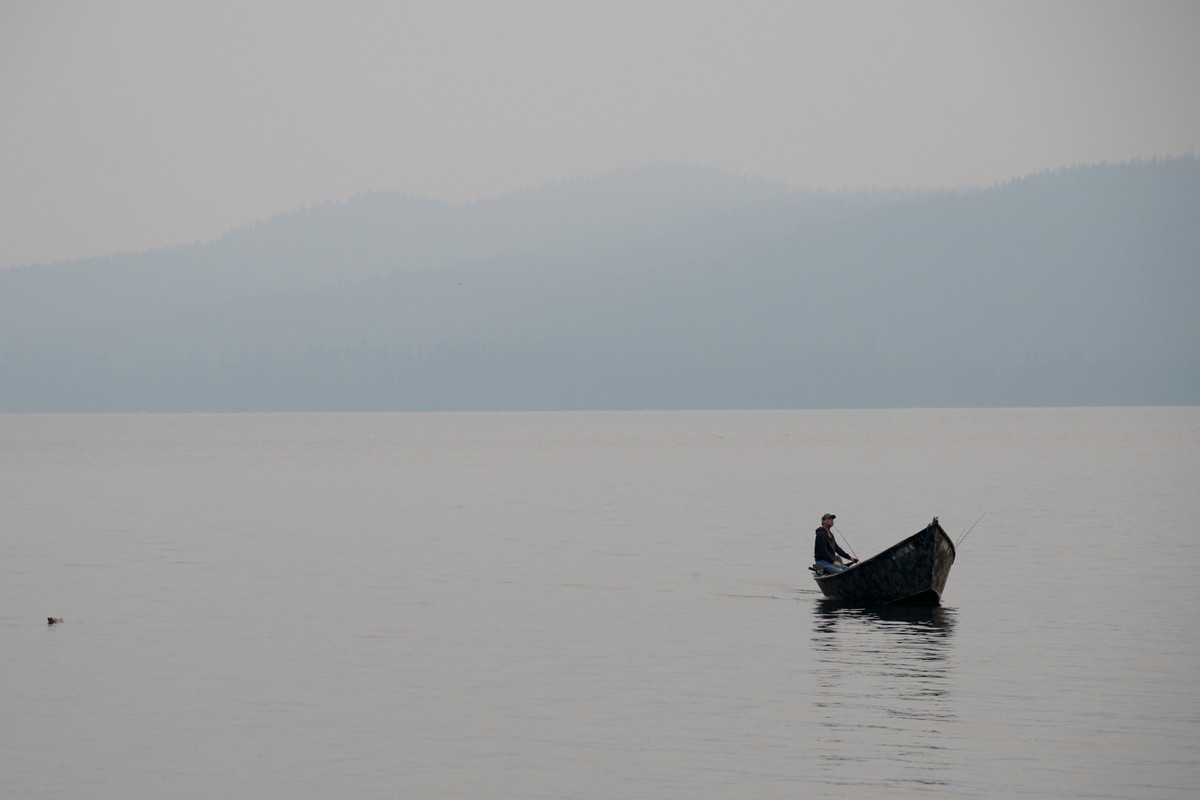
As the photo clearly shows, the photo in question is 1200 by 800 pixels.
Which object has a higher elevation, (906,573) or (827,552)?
(827,552)

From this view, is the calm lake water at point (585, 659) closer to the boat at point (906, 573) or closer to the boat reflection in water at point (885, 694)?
the boat reflection in water at point (885, 694)

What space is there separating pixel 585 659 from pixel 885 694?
6204 mm

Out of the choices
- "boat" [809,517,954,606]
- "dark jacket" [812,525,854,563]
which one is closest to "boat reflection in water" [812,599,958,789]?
"boat" [809,517,954,606]

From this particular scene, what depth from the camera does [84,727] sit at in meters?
20.9

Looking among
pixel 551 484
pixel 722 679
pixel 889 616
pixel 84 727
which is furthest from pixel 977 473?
pixel 84 727

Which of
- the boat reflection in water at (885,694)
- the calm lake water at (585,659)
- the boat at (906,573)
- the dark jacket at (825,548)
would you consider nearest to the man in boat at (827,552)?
the dark jacket at (825,548)

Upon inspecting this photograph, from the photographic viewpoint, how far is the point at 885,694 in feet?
74.6

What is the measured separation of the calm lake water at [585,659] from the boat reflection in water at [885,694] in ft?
0.30

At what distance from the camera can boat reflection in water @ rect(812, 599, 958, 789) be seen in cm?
1836

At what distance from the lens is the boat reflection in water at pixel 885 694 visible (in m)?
18.4

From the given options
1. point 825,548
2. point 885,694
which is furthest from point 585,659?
point 825,548

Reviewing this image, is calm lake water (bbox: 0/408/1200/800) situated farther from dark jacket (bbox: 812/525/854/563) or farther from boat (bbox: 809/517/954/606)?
dark jacket (bbox: 812/525/854/563)

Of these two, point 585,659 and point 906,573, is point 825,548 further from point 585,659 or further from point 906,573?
point 585,659

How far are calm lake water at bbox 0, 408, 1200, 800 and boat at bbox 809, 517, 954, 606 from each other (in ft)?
2.32
